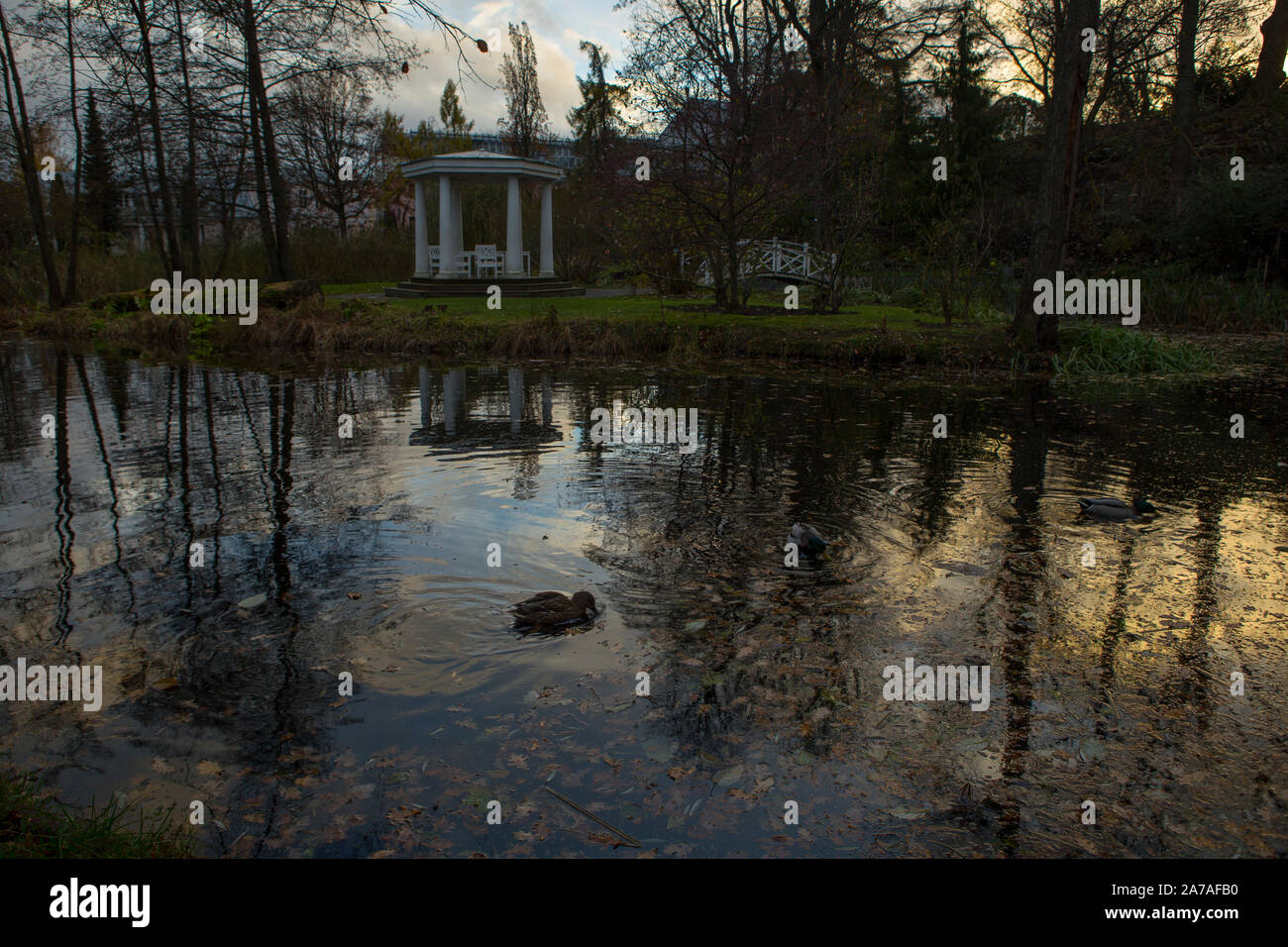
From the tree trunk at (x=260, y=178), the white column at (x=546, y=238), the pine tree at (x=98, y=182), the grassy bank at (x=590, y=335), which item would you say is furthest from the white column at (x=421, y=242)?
the pine tree at (x=98, y=182)

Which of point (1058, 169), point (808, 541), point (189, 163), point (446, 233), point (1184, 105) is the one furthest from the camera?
point (446, 233)

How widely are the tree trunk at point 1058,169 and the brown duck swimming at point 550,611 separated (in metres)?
12.7

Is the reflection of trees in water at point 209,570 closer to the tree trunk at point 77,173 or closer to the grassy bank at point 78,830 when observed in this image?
the grassy bank at point 78,830

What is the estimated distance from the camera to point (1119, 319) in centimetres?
2148

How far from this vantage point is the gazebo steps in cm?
2406

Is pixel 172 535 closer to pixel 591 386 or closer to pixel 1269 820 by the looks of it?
pixel 1269 820

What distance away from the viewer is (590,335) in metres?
17.9

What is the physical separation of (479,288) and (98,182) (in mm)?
16089

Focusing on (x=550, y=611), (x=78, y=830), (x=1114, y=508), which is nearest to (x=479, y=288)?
(x=1114, y=508)

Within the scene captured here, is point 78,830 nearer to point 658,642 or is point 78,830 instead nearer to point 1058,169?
point 658,642

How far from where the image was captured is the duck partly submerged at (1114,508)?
7.10 m

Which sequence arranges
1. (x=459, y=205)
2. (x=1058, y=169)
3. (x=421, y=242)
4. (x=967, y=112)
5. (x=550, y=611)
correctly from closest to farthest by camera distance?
(x=550, y=611)
(x=1058, y=169)
(x=421, y=242)
(x=459, y=205)
(x=967, y=112)

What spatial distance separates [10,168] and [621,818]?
3294 centimetres

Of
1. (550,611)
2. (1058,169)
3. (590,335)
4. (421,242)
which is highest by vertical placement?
(421,242)
